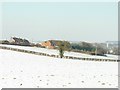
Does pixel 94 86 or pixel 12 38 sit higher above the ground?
pixel 12 38

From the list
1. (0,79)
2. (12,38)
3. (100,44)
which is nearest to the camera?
(0,79)

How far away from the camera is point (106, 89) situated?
1191 centimetres

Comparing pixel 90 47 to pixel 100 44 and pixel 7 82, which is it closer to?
pixel 100 44

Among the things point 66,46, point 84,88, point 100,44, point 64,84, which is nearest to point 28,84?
point 64,84

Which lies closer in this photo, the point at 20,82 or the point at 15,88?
the point at 15,88

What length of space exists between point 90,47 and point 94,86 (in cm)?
6817

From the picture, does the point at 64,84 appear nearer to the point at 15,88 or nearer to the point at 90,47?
A: the point at 15,88

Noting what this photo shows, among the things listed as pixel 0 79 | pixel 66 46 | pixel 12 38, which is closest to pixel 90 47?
pixel 12 38

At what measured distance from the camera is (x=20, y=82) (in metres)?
13.0

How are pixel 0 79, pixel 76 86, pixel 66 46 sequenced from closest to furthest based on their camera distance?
pixel 76 86, pixel 0 79, pixel 66 46

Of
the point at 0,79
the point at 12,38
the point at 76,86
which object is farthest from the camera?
the point at 12,38

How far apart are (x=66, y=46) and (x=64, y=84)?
37.4 meters

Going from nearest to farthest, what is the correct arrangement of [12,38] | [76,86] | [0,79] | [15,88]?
[15,88], [76,86], [0,79], [12,38]

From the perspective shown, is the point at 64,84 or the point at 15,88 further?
the point at 64,84
